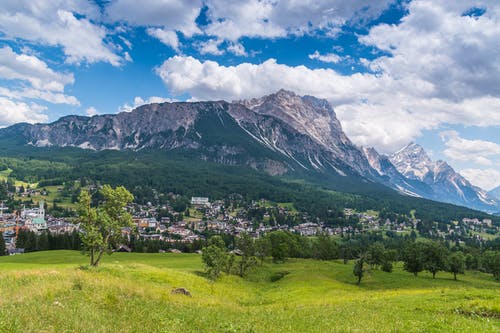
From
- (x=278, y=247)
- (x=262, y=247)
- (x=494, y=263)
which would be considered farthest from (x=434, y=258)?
(x=262, y=247)

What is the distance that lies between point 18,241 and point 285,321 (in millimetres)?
150368

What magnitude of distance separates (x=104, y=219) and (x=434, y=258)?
A: 8375 centimetres

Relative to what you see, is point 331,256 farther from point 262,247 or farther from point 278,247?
point 262,247

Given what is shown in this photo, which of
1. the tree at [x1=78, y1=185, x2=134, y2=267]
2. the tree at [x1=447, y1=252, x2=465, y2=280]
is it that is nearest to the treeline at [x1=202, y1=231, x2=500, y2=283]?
the tree at [x1=447, y1=252, x2=465, y2=280]

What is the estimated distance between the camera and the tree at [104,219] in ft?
167

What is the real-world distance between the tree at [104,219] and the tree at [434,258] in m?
78.3

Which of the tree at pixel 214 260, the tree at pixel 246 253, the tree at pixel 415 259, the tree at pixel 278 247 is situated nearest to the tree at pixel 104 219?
the tree at pixel 214 260

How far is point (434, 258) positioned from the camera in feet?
282

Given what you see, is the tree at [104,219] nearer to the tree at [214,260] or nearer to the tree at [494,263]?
the tree at [214,260]

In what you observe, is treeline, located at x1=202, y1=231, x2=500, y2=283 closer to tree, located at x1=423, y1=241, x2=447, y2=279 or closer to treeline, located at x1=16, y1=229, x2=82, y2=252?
tree, located at x1=423, y1=241, x2=447, y2=279

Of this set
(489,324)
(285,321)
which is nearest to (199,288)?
(285,321)

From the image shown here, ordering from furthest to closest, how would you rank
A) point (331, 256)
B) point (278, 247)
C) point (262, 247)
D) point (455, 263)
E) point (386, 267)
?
1. point (331, 256)
2. point (278, 247)
3. point (262, 247)
4. point (386, 267)
5. point (455, 263)

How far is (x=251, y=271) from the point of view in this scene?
275 feet

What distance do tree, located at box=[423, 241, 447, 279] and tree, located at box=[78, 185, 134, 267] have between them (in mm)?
78319
